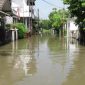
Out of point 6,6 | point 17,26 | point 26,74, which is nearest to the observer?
point 26,74

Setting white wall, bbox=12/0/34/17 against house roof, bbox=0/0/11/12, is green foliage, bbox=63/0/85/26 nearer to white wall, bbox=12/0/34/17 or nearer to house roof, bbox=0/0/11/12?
house roof, bbox=0/0/11/12

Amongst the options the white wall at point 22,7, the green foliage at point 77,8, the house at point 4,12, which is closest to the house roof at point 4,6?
the house at point 4,12

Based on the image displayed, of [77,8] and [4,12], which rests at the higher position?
[77,8]

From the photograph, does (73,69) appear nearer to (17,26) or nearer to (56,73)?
(56,73)

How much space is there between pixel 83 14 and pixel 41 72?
73.1 feet

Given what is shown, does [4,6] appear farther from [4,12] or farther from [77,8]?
[77,8]

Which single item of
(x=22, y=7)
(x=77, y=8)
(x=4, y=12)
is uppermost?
(x=22, y=7)

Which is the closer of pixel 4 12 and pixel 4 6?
pixel 4 6

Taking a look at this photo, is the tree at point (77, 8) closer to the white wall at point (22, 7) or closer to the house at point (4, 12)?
the house at point (4, 12)

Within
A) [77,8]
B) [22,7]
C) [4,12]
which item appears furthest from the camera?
[22,7]

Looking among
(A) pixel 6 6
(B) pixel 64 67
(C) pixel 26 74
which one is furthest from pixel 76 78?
(A) pixel 6 6

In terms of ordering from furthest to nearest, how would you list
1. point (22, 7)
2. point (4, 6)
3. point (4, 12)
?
point (22, 7) → point (4, 12) → point (4, 6)

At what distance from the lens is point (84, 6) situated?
34656mm

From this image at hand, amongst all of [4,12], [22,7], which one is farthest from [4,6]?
[22,7]
